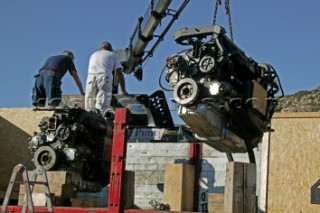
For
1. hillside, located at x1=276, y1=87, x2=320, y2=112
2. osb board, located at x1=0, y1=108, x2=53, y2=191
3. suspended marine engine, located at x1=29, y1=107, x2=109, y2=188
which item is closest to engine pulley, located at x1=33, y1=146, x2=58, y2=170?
suspended marine engine, located at x1=29, y1=107, x2=109, y2=188

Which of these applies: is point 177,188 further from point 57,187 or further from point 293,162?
point 293,162

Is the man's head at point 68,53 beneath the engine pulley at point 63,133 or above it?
above

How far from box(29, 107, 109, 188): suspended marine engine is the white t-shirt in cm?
81

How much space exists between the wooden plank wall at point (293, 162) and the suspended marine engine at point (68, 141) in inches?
140

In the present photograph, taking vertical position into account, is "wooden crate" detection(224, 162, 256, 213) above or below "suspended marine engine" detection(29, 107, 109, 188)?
below

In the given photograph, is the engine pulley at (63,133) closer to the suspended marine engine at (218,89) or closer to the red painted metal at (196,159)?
the suspended marine engine at (218,89)

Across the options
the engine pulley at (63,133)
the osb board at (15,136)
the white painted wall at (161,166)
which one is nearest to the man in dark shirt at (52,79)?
the engine pulley at (63,133)

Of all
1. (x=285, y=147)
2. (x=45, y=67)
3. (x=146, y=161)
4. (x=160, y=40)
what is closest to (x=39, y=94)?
(x=45, y=67)

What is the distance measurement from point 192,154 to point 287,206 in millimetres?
2022

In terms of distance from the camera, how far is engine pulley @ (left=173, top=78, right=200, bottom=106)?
5559 mm

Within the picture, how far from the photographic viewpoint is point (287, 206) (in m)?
9.16

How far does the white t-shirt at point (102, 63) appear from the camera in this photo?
7620 millimetres

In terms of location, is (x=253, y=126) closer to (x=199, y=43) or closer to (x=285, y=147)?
(x=199, y=43)

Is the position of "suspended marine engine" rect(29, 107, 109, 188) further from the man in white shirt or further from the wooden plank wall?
the wooden plank wall
